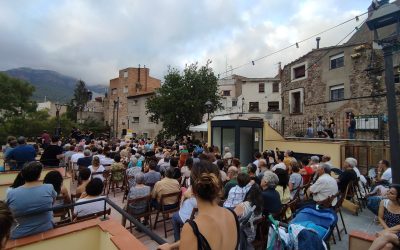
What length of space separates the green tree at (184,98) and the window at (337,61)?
914cm

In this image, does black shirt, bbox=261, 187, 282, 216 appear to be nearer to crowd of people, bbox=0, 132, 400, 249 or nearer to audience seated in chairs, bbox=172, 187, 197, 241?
crowd of people, bbox=0, 132, 400, 249

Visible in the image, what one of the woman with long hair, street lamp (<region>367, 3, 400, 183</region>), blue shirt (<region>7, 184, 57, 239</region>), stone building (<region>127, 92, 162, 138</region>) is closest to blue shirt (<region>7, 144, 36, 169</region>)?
blue shirt (<region>7, 184, 57, 239</region>)

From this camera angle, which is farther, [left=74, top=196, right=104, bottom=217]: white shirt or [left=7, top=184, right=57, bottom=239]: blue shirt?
[left=74, top=196, right=104, bottom=217]: white shirt

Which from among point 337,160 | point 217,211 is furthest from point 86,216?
point 337,160

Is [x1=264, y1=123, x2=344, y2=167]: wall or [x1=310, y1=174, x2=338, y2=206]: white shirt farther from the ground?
[x1=264, y1=123, x2=344, y2=167]: wall

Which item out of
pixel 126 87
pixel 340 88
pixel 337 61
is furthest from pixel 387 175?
pixel 126 87

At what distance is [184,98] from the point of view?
21.4 metres

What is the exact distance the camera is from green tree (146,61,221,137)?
21.3 m

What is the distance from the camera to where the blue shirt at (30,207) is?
3.37 meters

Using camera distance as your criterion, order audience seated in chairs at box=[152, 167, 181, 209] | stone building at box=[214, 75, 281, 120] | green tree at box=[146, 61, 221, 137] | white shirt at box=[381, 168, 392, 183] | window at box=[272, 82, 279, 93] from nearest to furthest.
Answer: audience seated in chairs at box=[152, 167, 181, 209] → white shirt at box=[381, 168, 392, 183] → green tree at box=[146, 61, 221, 137] → stone building at box=[214, 75, 281, 120] → window at box=[272, 82, 279, 93]

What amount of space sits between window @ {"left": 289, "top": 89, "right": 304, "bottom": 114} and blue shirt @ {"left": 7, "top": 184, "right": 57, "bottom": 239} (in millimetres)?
21350

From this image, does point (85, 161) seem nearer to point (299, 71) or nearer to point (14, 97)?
point (299, 71)

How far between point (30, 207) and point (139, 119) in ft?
121

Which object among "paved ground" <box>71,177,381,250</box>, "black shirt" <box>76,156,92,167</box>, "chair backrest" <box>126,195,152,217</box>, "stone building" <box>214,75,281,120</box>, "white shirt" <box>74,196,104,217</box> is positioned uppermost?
"stone building" <box>214,75,281,120</box>
